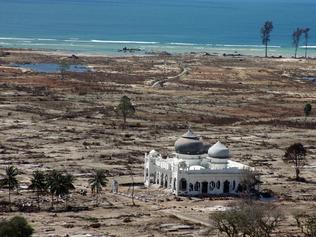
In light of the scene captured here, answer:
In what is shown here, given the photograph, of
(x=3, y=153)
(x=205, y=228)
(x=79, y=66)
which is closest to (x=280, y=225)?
(x=205, y=228)

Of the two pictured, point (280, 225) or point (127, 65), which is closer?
point (280, 225)

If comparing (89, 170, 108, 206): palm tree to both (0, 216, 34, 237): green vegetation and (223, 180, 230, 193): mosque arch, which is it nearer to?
(223, 180, 230, 193): mosque arch

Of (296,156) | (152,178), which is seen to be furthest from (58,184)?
(296,156)

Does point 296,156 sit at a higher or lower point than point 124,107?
lower

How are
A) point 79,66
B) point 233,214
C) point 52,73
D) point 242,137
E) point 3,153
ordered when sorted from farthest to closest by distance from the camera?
point 79,66, point 52,73, point 242,137, point 3,153, point 233,214

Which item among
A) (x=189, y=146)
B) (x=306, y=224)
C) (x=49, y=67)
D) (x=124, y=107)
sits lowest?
(x=306, y=224)

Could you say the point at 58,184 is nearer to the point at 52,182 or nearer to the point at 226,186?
the point at 52,182

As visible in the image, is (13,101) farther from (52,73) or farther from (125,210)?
(125,210)

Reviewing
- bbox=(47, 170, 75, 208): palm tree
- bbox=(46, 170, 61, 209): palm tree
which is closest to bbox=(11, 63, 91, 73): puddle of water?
bbox=(46, 170, 61, 209): palm tree
